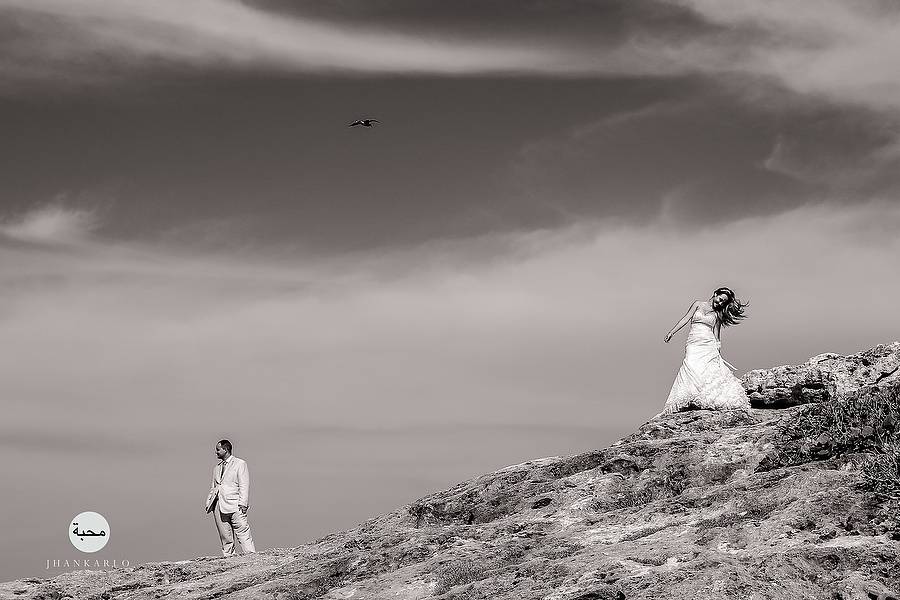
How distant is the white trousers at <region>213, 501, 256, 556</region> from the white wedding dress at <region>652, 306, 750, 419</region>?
7.83 m

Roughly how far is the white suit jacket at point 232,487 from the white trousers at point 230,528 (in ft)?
0.41

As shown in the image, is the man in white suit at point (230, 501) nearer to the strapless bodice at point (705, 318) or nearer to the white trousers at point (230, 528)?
the white trousers at point (230, 528)

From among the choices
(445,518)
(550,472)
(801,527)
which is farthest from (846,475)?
(445,518)

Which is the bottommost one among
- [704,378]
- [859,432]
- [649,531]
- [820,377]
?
[649,531]

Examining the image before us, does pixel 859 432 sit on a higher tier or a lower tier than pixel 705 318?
lower

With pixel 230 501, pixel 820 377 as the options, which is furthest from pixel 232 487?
pixel 820 377

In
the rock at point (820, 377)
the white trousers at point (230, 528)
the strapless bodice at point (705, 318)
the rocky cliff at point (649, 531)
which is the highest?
the strapless bodice at point (705, 318)

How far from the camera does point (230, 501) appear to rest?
18453 mm

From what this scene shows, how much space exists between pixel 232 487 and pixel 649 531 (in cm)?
992

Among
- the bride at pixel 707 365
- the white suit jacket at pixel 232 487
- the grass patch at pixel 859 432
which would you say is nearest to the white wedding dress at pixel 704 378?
the bride at pixel 707 365

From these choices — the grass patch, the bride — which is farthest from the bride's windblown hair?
the grass patch

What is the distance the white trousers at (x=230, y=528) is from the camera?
18422mm

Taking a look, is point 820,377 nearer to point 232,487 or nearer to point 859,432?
point 859,432

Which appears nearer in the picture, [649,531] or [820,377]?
[649,531]
